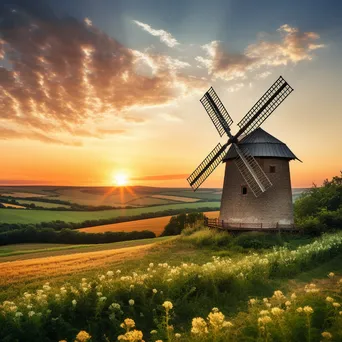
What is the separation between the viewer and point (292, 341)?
21.5ft

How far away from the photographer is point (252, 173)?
28.1 metres

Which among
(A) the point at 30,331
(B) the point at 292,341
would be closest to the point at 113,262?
(A) the point at 30,331

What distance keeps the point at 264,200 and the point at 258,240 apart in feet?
15.5

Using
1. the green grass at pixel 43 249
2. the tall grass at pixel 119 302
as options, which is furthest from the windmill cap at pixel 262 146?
the tall grass at pixel 119 302

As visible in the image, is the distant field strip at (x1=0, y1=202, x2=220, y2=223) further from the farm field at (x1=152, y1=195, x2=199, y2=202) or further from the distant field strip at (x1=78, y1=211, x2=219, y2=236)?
the farm field at (x1=152, y1=195, x2=199, y2=202)

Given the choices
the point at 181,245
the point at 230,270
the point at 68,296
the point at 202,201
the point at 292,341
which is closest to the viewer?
the point at 292,341

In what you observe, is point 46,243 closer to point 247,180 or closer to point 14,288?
point 247,180

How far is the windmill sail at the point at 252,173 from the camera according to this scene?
1105 inches

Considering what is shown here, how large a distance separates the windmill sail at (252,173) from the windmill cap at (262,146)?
0.57 meters

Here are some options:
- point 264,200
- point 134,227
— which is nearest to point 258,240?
point 264,200

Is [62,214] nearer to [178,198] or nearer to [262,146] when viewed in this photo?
[178,198]

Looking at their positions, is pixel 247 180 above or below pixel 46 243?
above

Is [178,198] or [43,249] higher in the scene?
[178,198]

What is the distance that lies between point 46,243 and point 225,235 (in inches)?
1045
